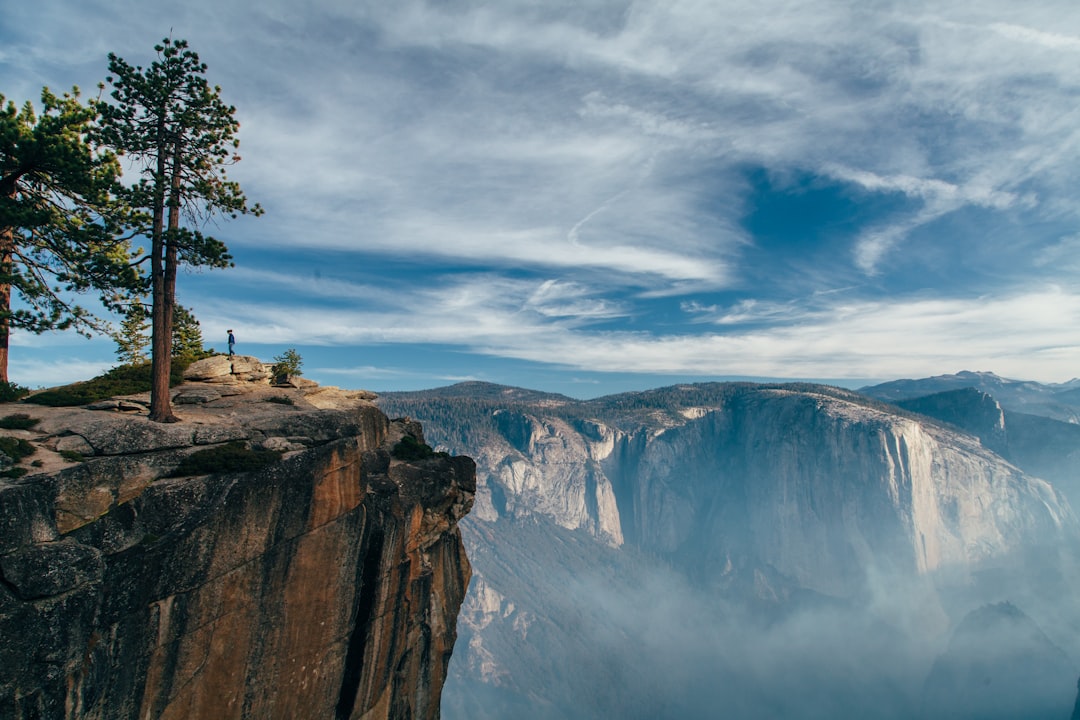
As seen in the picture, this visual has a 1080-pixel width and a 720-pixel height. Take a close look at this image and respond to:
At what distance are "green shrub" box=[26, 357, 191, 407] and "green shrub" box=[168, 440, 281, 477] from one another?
6329 mm

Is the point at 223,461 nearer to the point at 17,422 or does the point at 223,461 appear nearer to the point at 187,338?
the point at 17,422

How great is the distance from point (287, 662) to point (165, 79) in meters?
25.7

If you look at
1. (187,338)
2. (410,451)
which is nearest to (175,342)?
(187,338)

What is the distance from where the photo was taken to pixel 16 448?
1780cm

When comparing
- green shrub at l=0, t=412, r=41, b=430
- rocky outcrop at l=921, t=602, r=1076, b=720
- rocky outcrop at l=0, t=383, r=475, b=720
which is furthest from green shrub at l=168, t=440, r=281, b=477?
rocky outcrop at l=921, t=602, r=1076, b=720

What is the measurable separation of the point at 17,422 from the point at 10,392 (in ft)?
17.5

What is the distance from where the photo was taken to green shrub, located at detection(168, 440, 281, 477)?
2055 centimetres

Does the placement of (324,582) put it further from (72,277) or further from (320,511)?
(72,277)

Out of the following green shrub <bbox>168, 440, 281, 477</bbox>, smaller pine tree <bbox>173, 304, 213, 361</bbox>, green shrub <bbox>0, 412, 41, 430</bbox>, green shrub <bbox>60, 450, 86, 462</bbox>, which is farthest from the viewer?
smaller pine tree <bbox>173, 304, 213, 361</bbox>

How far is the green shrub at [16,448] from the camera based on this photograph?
57.0 ft

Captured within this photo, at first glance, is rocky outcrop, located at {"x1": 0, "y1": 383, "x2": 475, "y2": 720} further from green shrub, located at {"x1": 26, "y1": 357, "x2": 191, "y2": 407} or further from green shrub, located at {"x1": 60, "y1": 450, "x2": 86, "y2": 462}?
green shrub, located at {"x1": 26, "y1": 357, "x2": 191, "y2": 407}

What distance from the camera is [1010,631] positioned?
630 ft

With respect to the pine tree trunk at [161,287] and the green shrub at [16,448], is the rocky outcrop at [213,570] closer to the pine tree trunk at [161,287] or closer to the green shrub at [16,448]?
the green shrub at [16,448]

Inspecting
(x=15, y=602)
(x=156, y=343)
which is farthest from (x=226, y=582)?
(x=156, y=343)
